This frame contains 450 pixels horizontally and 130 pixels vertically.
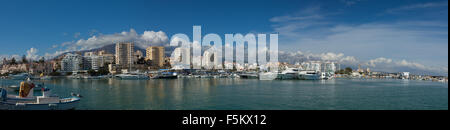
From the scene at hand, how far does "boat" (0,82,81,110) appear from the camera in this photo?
857 cm

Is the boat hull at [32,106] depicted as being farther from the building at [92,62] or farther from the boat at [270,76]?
the building at [92,62]

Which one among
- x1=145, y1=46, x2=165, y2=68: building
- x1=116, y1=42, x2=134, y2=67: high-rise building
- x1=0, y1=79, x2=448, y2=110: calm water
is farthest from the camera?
x1=145, y1=46, x2=165, y2=68: building

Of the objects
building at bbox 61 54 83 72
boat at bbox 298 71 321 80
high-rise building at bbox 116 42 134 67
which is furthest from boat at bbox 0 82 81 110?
high-rise building at bbox 116 42 134 67

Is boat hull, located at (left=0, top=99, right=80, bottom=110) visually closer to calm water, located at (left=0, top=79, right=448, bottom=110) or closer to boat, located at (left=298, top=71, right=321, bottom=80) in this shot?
calm water, located at (left=0, top=79, right=448, bottom=110)

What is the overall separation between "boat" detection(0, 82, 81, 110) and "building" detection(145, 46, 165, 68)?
7069 cm

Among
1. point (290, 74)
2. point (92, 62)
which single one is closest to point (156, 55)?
point (92, 62)

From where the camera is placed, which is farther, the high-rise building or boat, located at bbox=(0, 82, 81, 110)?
the high-rise building

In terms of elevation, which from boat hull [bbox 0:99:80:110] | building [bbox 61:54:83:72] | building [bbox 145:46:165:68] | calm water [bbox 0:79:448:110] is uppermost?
building [bbox 145:46:165:68]

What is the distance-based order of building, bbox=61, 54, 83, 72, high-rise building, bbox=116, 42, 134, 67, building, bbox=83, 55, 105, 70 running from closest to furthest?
building, bbox=61, 54, 83, 72 → building, bbox=83, 55, 105, 70 → high-rise building, bbox=116, 42, 134, 67
